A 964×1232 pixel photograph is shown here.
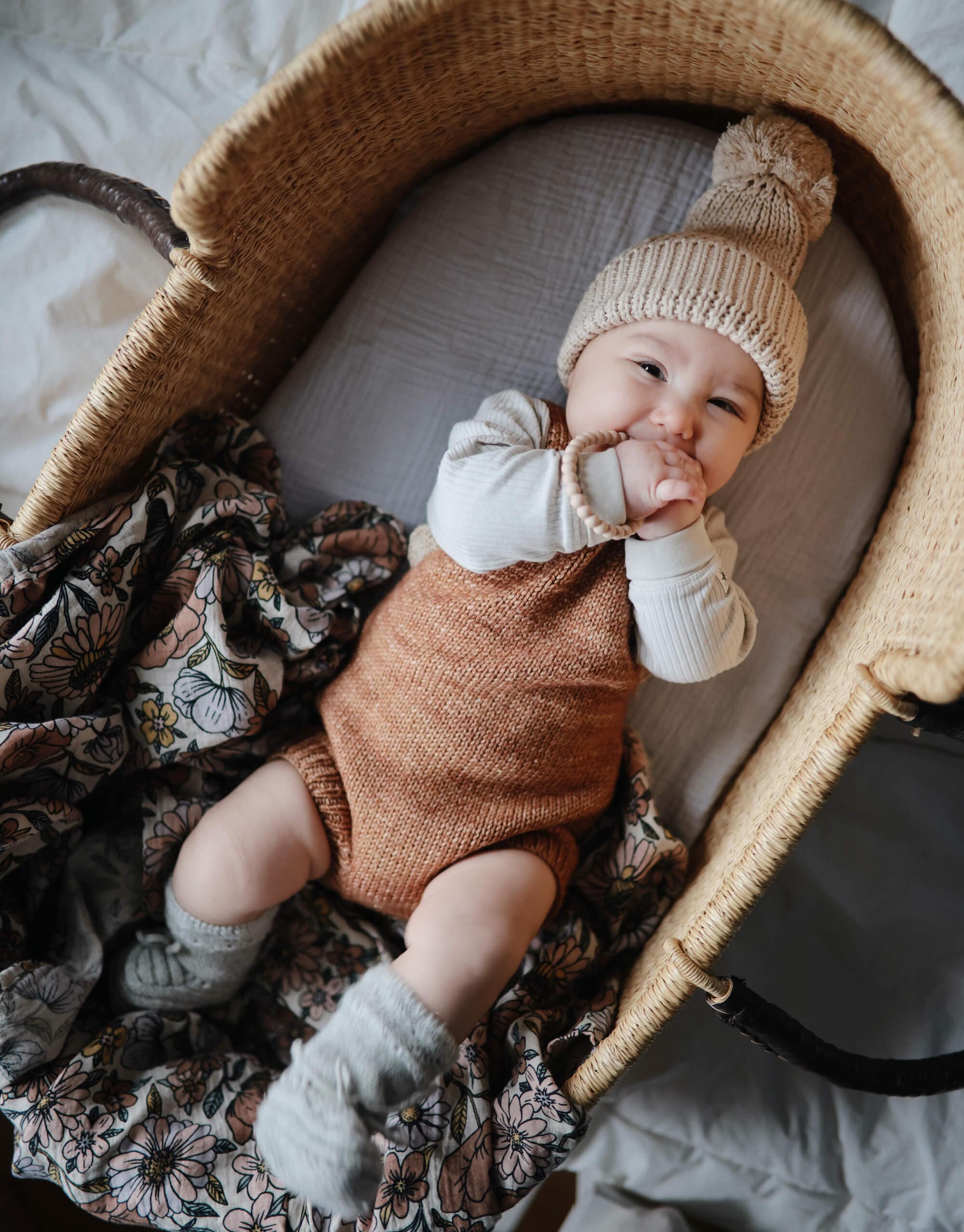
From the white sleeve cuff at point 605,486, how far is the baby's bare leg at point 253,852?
46cm

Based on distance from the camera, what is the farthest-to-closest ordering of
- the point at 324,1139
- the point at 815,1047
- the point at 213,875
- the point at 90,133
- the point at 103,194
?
the point at 90,133
the point at 103,194
the point at 213,875
the point at 815,1047
the point at 324,1139

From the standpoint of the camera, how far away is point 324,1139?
0.69 meters

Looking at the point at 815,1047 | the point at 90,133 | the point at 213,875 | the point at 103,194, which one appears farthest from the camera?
the point at 90,133

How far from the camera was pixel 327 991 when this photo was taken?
40.7 inches

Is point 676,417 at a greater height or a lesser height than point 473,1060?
greater

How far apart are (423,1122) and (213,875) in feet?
1.13

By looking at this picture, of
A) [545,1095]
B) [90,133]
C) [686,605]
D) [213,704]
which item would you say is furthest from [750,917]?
[90,133]

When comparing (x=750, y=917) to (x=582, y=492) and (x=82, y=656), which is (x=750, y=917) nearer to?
(x=582, y=492)

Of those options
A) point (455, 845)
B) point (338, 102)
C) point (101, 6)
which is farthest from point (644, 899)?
point (101, 6)

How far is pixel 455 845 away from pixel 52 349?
900 millimetres

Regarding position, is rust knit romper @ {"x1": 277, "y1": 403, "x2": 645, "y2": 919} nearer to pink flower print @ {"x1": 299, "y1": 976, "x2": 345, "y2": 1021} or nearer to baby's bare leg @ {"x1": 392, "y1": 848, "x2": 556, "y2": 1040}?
baby's bare leg @ {"x1": 392, "y1": 848, "x2": 556, "y2": 1040}

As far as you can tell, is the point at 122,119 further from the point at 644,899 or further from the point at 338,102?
the point at 644,899

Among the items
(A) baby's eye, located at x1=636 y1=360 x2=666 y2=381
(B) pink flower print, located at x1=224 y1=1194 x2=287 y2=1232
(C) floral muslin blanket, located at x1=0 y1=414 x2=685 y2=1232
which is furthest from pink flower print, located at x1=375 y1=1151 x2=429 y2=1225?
(A) baby's eye, located at x1=636 y1=360 x2=666 y2=381

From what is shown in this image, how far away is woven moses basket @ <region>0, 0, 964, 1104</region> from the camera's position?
28.3 inches
